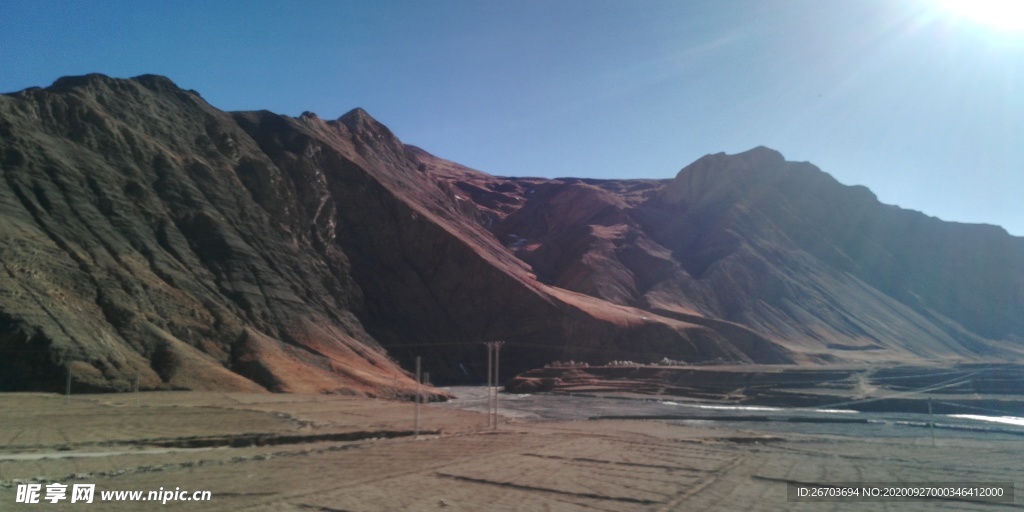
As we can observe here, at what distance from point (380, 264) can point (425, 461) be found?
56529mm

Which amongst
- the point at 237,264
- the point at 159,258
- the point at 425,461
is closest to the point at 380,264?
the point at 237,264

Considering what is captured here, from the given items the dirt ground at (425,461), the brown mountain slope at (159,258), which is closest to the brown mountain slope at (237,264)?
the brown mountain slope at (159,258)

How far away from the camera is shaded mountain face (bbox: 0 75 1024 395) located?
143ft

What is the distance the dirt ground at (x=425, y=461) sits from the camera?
44.1ft

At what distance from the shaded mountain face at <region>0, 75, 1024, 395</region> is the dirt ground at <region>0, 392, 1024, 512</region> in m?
11.6

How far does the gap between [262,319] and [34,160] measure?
59.6 ft

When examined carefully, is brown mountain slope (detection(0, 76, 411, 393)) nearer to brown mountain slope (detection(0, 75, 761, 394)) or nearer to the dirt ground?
brown mountain slope (detection(0, 75, 761, 394))

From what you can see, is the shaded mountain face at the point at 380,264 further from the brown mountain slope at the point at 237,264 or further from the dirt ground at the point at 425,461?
the dirt ground at the point at 425,461

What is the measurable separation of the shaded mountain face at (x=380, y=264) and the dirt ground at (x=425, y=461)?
457 inches

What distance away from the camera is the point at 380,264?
73.9 meters

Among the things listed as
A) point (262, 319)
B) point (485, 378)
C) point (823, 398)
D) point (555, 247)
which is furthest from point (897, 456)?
point (555, 247)

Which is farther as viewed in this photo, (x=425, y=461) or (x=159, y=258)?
(x=159, y=258)

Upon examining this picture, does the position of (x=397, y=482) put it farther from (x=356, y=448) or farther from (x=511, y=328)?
(x=511, y=328)

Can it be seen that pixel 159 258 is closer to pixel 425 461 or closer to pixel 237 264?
pixel 237 264
